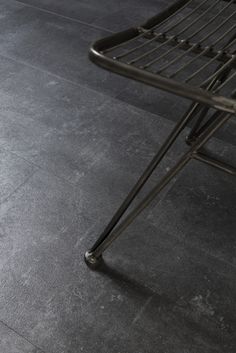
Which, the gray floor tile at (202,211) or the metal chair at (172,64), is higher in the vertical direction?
the metal chair at (172,64)

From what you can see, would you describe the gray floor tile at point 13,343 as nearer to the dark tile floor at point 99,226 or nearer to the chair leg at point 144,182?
the dark tile floor at point 99,226

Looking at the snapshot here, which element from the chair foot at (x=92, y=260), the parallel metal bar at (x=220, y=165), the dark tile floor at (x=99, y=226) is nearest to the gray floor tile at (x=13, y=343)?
the dark tile floor at (x=99, y=226)

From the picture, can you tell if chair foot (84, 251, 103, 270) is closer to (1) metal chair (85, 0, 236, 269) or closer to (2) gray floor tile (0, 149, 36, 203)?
(1) metal chair (85, 0, 236, 269)

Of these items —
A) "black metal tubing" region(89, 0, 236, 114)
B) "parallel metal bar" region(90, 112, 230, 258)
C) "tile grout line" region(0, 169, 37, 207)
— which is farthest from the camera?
"tile grout line" region(0, 169, 37, 207)

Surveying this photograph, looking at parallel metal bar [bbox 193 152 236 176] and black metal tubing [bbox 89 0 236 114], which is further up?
black metal tubing [bbox 89 0 236 114]

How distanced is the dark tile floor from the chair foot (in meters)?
0.02

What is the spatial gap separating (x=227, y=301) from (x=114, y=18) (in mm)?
1711

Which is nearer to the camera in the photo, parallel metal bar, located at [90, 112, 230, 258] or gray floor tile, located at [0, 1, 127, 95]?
parallel metal bar, located at [90, 112, 230, 258]

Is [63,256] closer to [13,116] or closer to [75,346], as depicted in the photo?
[75,346]

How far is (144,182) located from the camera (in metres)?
1.01

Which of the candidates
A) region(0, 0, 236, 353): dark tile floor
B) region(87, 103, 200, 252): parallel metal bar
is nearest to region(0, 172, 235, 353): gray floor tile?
region(0, 0, 236, 353): dark tile floor

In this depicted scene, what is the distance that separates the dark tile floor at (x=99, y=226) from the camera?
103cm

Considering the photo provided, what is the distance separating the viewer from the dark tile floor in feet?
3.38

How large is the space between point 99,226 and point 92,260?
142mm
